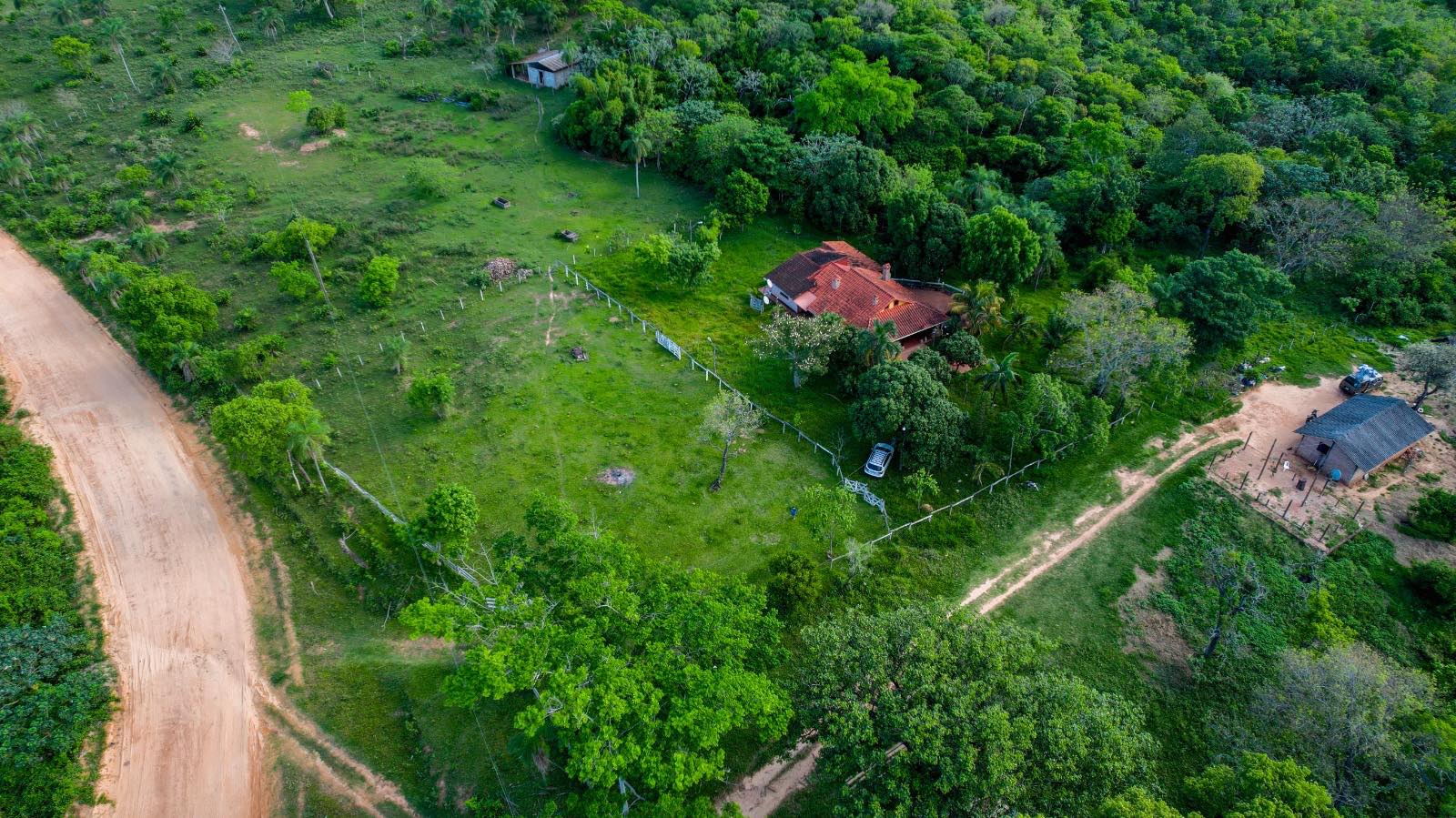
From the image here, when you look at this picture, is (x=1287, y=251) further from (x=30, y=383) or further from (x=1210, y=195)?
(x=30, y=383)

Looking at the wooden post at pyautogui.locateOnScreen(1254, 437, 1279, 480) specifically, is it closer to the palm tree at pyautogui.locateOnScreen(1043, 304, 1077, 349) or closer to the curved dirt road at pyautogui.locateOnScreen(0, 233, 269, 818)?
the palm tree at pyautogui.locateOnScreen(1043, 304, 1077, 349)

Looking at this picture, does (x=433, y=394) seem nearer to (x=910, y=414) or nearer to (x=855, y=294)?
(x=910, y=414)

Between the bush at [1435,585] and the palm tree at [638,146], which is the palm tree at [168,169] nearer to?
the palm tree at [638,146]

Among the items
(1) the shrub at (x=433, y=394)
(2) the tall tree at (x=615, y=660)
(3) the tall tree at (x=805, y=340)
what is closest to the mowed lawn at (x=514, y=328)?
(1) the shrub at (x=433, y=394)

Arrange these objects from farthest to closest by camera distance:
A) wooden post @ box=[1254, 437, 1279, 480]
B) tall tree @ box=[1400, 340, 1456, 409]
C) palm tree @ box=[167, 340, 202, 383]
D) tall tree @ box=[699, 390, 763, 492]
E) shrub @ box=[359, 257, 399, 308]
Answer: shrub @ box=[359, 257, 399, 308] → palm tree @ box=[167, 340, 202, 383] → tall tree @ box=[1400, 340, 1456, 409] → wooden post @ box=[1254, 437, 1279, 480] → tall tree @ box=[699, 390, 763, 492]

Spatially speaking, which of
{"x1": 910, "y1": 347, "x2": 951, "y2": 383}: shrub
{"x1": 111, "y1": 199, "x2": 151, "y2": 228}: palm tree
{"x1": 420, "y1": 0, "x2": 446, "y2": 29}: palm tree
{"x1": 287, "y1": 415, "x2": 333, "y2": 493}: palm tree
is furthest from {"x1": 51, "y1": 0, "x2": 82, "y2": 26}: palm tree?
{"x1": 910, "y1": 347, "x2": 951, "y2": 383}: shrub

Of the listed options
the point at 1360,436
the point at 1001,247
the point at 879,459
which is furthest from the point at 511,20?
the point at 1360,436
